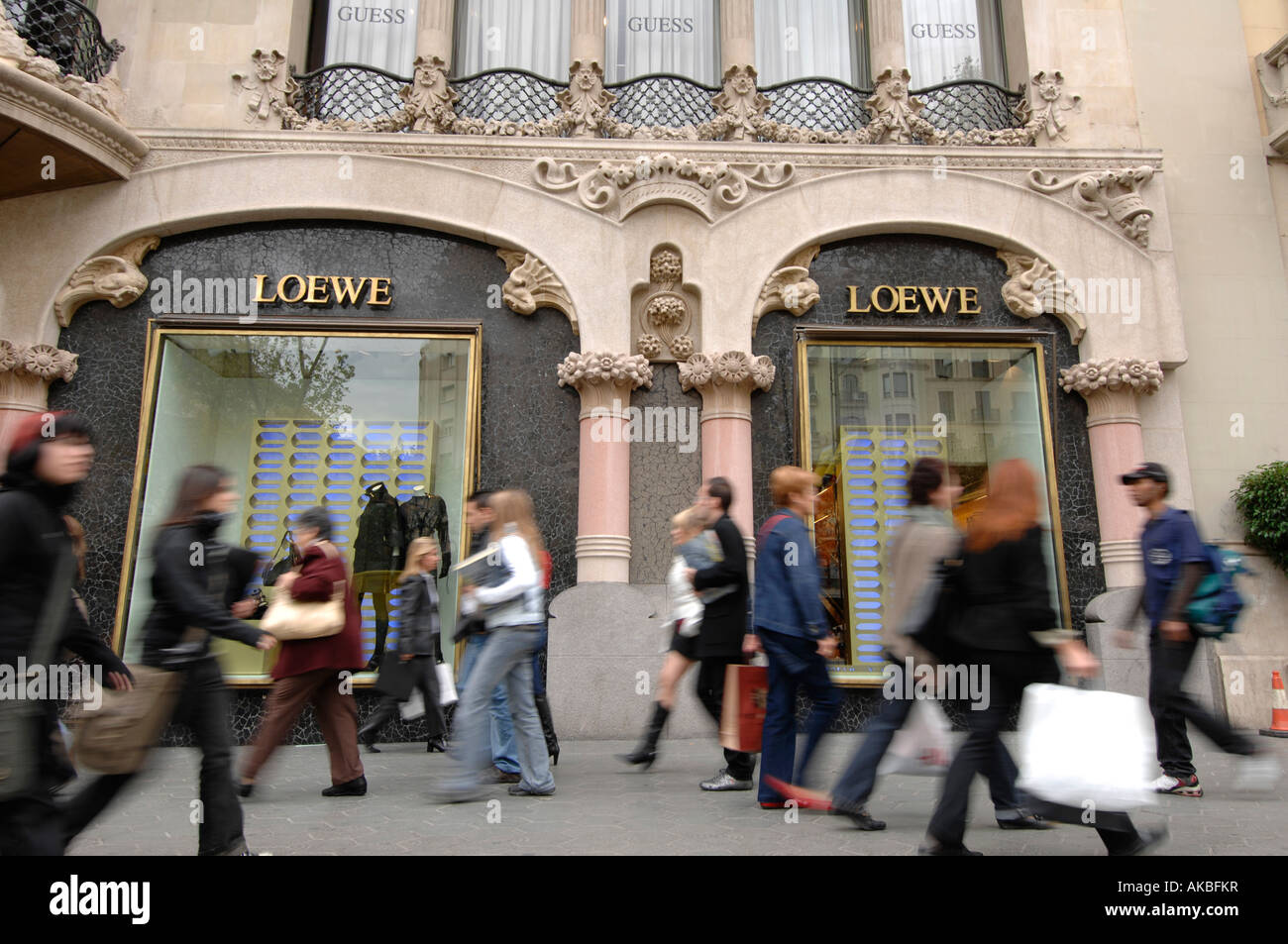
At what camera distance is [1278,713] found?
8797 mm

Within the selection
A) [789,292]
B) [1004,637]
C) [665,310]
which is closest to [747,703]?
[1004,637]

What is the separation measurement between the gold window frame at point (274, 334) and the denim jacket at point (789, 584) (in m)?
4.87

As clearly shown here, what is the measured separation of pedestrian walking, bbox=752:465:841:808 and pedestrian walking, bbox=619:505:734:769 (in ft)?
2.33

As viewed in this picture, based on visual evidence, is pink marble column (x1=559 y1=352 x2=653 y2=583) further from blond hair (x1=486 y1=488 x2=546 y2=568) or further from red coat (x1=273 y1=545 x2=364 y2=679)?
red coat (x1=273 y1=545 x2=364 y2=679)

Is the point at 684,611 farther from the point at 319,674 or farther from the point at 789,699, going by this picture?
the point at 319,674

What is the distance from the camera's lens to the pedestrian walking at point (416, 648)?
6.90 metres

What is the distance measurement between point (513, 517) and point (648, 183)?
5589 mm

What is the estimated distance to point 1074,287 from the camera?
10.3 metres

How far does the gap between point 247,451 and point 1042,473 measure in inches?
347

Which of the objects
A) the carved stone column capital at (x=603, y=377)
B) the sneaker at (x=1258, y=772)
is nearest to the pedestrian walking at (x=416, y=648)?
the carved stone column capital at (x=603, y=377)

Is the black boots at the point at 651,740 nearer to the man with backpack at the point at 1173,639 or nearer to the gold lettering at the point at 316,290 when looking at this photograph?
the man with backpack at the point at 1173,639

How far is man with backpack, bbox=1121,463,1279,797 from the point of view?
5230 millimetres
